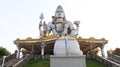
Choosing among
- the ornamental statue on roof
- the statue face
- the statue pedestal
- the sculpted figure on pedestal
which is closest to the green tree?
the ornamental statue on roof

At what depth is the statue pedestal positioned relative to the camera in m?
8.94

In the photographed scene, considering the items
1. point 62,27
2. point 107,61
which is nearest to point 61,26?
point 62,27

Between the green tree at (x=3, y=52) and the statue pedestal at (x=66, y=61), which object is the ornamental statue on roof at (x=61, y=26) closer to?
the statue pedestal at (x=66, y=61)

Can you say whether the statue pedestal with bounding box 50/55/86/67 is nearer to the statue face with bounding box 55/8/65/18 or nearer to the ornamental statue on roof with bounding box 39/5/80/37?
the ornamental statue on roof with bounding box 39/5/80/37

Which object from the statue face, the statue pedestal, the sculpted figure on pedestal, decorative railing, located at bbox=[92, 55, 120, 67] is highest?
the statue face

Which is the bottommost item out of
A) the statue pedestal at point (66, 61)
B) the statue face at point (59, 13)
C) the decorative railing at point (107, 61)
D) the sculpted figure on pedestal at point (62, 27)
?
the decorative railing at point (107, 61)

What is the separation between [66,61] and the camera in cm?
898

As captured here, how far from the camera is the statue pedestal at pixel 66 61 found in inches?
352

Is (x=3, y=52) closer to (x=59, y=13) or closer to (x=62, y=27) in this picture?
(x=59, y=13)

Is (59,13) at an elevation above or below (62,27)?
above

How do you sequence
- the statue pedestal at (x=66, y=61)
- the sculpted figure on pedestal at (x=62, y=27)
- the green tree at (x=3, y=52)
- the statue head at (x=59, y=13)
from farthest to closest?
Result: the green tree at (x=3, y=52)
the statue head at (x=59, y=13)
the sculpted figure on pedestal at (x=62, y=27)
the statue pedestal at (x=66, y=61)

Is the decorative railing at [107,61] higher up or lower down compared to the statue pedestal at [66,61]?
lower down

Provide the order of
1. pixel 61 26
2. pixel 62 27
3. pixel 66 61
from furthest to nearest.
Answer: pixel 61 26 → pixel 62 27 → pixel 66 61

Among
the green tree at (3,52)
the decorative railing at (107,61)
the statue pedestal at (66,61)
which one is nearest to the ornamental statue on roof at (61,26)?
the statue pedestal at (66,61)
